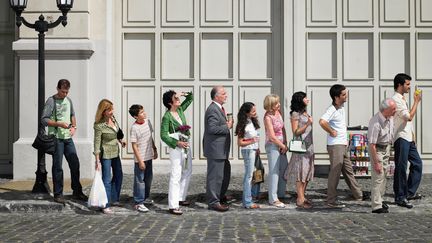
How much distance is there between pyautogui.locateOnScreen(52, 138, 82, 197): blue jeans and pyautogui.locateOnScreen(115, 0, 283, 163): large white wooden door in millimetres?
3378

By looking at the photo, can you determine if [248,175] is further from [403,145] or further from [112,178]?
[403,145]

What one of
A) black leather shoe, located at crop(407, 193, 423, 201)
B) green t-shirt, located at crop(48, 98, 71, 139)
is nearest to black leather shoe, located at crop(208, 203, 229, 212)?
green t-shirt, located at crop(48, 98, 71, 139)

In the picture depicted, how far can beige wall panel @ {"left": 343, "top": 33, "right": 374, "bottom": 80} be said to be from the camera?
1391 centimetres

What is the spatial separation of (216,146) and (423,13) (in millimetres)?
6067

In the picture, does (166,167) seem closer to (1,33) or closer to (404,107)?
(1,33)

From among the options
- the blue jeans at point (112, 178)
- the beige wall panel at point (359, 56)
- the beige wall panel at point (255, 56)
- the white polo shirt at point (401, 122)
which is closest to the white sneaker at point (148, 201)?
the blue jeans at point (112, 178)

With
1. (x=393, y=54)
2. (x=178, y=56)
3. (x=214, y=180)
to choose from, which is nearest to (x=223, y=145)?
(x=214, y=180)

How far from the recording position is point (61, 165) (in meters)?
10.5

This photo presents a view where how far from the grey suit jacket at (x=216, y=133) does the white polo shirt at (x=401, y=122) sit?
2.46m

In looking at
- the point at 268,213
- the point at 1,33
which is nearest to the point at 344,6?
the point at 268,213

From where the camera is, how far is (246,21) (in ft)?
45.6

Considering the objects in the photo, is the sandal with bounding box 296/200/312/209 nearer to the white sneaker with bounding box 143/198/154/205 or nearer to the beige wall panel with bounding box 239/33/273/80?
the white sneaker with bounding box 143/198/154/205

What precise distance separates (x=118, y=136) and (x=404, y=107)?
13.5ft

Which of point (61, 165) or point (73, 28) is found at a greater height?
point (73, 28)
